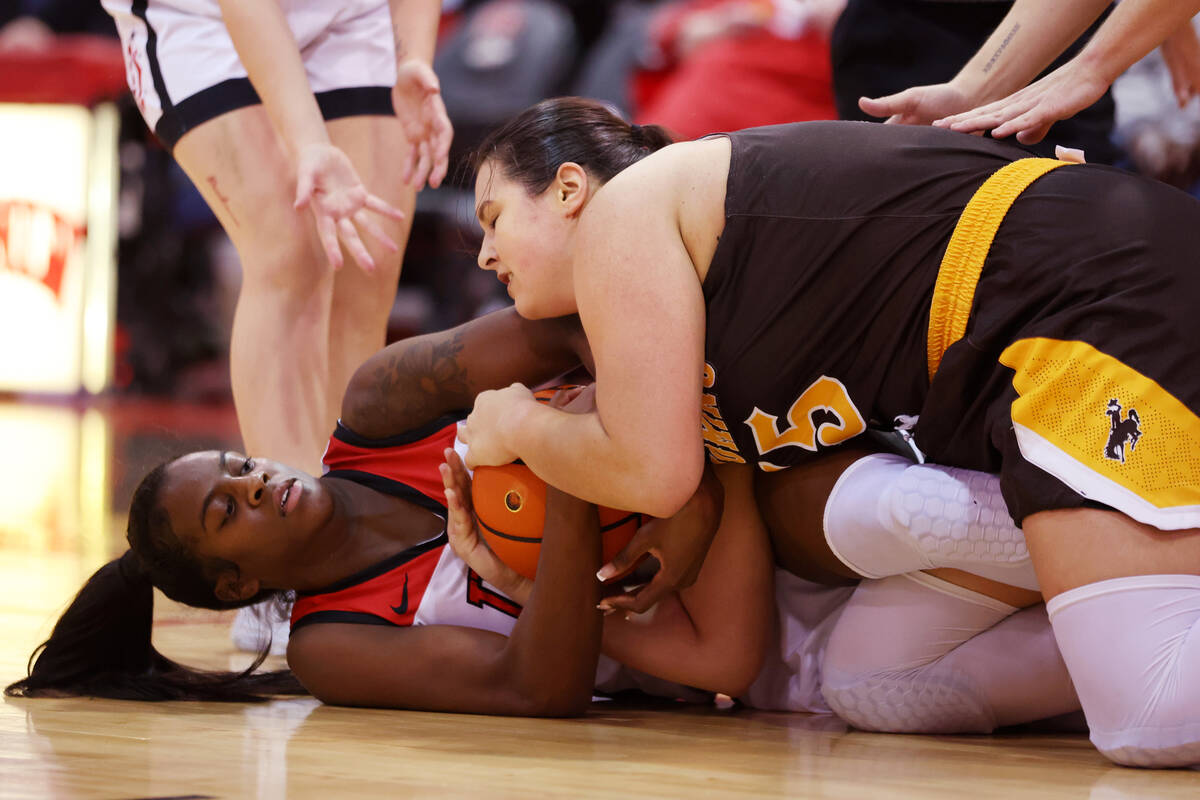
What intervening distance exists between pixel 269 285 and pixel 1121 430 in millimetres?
1662

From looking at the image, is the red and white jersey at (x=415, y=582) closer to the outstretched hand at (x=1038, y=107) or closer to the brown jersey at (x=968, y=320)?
the brown jersey at (x=968, y=320)

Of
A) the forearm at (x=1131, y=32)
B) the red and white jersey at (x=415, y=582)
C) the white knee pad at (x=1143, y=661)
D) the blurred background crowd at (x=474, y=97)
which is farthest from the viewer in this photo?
the blurred background crowd at (x=474, y=97)

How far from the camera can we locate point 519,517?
6.28 feet

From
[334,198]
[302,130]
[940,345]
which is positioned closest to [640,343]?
[940,345]

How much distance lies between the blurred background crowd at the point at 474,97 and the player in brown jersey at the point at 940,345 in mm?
2663

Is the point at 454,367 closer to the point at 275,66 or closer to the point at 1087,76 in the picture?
the point at 275,66

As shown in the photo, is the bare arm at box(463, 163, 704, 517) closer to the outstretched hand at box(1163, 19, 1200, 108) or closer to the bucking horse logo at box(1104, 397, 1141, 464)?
the bucking horse logo at box(1104, 397, 1141, 464)

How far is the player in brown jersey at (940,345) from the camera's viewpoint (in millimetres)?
1535

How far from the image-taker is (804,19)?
17.3 feet

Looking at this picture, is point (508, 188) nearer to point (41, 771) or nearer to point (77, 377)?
point (41, 771)

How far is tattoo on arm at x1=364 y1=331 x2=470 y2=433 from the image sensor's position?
2.11m

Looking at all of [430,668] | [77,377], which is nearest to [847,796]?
[430,668]

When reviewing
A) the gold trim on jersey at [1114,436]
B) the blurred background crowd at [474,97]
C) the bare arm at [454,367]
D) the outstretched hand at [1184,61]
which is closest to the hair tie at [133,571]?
the bare arm at [454,367]

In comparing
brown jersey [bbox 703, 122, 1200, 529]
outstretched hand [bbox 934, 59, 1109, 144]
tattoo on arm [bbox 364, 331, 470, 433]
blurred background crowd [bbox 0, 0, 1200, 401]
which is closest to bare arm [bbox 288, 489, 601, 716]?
brown jersey [bbox 703, 122, 1200, 529]
